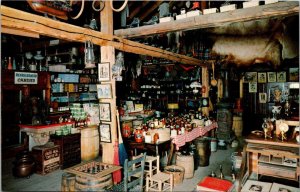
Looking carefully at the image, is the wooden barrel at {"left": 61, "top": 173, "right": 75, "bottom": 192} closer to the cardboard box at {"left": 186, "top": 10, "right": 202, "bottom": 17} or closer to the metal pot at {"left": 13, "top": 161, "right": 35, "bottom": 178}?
the metal pot at {"left": 13, "top": 161, "right": 35, "bottom": 178}

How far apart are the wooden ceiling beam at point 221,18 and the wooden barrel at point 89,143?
10.3ft

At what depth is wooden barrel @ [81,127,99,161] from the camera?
7539 mm

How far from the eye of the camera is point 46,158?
260 inches

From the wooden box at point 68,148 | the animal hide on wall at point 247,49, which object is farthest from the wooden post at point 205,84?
the wooden box at point 68,148

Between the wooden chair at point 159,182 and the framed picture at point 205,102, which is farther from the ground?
the framed picture at point 205,102

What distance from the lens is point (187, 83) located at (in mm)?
13477

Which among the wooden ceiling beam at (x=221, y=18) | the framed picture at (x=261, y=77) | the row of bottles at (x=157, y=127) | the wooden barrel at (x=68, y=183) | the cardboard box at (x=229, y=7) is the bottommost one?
the wooden barrel at (x=68, y=183)

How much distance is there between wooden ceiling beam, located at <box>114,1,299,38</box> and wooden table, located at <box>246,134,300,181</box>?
245 cm

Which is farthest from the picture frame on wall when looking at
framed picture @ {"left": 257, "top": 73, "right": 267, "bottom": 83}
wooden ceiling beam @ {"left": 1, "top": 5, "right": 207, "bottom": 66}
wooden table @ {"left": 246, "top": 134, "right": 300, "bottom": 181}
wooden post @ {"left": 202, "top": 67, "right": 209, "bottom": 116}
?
wooden ceiling beam @ {"left": 1, "top": 5, "right": 207, "bottom": 66}

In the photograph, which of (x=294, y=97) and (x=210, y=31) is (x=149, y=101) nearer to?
(x=210, y=31)

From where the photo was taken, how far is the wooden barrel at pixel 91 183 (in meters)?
4.10

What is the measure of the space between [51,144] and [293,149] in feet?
19.4

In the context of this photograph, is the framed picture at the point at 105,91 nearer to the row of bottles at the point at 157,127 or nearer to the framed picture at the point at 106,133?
the framed picture at the point at 106,133

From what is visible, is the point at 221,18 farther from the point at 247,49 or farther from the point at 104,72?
the point at 247,49
